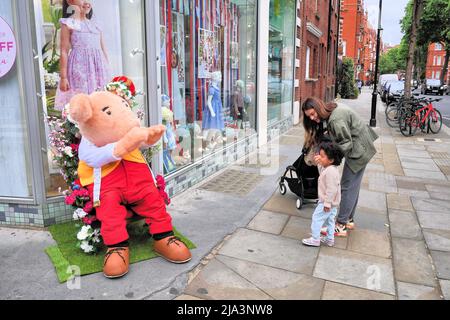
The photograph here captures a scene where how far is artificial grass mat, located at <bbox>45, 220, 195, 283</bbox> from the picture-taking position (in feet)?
11.6

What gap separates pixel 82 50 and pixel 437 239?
4543mm

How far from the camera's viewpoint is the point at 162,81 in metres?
5.71

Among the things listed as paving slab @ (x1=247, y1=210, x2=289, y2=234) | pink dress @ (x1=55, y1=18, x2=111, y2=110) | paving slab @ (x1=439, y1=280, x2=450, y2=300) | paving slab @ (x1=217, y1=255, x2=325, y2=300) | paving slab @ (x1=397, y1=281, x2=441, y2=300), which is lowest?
paving slab @ (x1=439, y1=280, x2=450, y2=300)

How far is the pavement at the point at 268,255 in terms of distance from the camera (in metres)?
3.29

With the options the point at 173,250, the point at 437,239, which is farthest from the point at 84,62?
the point at 437,239

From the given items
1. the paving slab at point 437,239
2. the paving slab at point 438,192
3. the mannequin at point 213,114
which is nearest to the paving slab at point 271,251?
the paving slab at point 437,239

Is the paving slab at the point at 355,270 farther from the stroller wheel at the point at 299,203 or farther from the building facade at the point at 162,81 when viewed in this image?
the building facade at the point at 162,81

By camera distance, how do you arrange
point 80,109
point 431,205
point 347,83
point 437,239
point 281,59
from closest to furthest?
point 80,109, point 437,239, point 431,205, point 281,59, point 347,83

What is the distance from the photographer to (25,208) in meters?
4.36

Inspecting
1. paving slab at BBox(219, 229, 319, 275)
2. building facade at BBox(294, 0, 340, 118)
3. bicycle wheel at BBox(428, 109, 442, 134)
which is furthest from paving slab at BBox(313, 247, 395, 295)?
bicycle wheel at BBox(428, 109, 442, 134)

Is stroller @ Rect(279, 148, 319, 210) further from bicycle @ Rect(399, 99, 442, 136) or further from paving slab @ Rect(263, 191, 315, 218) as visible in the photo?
bicycle @ Rect(399, 99, 442, 136)

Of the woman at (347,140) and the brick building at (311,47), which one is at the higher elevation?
the brick building at (311,47)

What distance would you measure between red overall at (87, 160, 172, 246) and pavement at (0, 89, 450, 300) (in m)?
0.35

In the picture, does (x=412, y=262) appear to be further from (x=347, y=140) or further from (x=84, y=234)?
(x=84, y=234)
